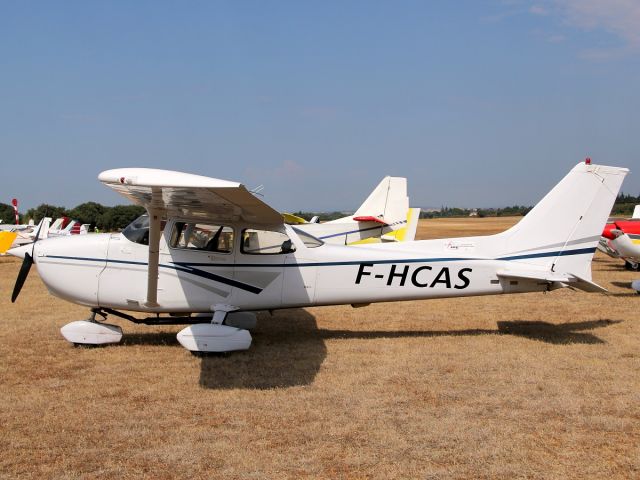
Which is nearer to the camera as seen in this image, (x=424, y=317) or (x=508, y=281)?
(x=508, y=281)

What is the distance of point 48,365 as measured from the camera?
6383mm

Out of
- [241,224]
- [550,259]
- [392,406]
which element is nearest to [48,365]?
[241,224]

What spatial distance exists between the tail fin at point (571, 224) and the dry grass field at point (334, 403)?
3.47ft

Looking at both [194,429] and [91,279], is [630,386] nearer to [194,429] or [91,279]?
[194,429]

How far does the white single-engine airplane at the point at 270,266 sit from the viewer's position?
713cm

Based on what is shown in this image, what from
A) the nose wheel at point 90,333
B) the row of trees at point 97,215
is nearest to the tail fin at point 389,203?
the nose wheel at point 90,333

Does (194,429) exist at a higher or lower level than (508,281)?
lower

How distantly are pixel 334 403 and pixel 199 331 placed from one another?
216cm

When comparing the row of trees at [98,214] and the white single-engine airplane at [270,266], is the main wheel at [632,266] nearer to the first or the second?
the white single-engine airplane at [270,266]

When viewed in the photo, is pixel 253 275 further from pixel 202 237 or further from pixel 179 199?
pixel 179 199

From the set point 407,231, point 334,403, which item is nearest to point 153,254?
point 334,403

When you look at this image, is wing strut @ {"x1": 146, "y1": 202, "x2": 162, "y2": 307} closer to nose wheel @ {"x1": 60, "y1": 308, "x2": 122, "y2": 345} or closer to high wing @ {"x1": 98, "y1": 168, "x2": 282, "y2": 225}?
high wing @ {"x1": 98, "y1": 168, "x2": 282, "y2": 225}

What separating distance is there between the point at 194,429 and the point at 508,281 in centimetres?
453

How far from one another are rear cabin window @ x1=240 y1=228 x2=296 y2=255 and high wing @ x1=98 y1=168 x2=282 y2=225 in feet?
0.48
